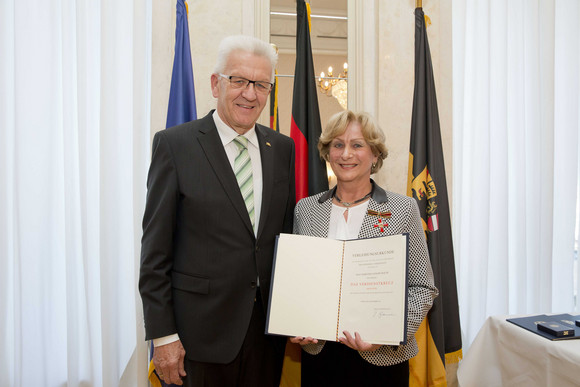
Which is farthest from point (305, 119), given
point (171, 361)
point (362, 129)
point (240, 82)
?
point (171, 361)

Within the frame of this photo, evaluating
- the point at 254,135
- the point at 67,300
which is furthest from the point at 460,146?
the point at 67,300

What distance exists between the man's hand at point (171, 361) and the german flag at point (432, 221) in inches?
57.9

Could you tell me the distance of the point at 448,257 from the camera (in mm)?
2371

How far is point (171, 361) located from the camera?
1385 mm

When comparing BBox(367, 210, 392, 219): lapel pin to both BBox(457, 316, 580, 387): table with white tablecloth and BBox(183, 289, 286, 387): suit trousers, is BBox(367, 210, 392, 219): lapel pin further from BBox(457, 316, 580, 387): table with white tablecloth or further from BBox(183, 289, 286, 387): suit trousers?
BBox(457, 316, 580, 387): table with white tablecloth

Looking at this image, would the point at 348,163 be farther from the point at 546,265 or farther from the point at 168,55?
the point at 546,265

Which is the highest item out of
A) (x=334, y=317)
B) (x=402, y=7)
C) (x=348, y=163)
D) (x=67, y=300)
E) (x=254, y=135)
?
(x=402, y=7)

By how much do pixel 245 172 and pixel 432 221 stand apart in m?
1.36

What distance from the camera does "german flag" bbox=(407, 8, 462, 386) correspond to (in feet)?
7.36

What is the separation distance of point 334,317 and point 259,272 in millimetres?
340

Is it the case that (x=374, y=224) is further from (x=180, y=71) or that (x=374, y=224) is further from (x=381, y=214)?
(x=180, y=71)

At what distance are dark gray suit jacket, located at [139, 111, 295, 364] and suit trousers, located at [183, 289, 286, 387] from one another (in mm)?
51

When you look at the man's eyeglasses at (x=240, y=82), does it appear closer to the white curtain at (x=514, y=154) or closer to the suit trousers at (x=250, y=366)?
the suit trousers at (x=250, y=366)

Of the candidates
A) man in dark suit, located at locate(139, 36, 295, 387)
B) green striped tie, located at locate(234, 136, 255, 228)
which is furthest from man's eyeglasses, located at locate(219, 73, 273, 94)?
green striped tie, located at locate(234, 136, 255, 228)
